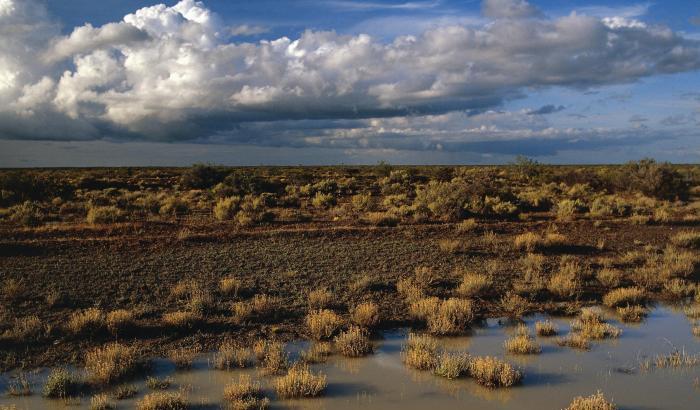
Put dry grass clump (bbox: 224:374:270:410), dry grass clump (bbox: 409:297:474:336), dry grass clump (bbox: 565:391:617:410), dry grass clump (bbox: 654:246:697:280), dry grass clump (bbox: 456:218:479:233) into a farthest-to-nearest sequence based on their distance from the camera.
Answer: dry grass clump (bbox: 456:218:479:233), dry grass clump (bbox: 654:246:697:280), dry grass clump (bbox: 409:297:474:336), dry grass clump (bbox: 224:374:270:410), dry grass clump (bbox: 565:391:617:410)

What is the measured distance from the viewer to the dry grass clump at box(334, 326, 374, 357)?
898 centimetres

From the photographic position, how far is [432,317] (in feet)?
34.1

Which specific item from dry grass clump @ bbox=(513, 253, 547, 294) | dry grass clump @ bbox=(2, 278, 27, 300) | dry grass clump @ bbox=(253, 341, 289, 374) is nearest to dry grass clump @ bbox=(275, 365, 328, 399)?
dry grass clump @ bbox=(253, 341, 289, 374)

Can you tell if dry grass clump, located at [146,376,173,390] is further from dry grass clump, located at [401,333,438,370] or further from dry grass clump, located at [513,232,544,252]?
dry grass clump, located at [513,232,544,252]

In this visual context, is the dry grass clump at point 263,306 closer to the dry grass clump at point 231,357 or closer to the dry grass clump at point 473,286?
the dry grass clump at point 231,357

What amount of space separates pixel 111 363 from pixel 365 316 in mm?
4482

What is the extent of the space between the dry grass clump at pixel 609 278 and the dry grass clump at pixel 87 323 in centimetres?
1142

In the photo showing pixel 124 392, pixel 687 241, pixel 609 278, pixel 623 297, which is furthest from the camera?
pixel 687 241

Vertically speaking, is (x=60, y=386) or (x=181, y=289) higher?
(x=181, y=289)

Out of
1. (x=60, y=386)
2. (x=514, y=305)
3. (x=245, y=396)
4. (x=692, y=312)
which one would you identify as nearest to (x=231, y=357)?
(x=245, y=396)

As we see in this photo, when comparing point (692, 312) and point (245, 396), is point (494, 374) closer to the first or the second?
point (245, 396)

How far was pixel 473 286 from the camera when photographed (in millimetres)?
12344

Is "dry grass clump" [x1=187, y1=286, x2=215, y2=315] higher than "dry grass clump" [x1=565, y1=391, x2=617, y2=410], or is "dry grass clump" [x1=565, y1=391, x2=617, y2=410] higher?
"dry grass clump" [x1=187, y1=286, x2=215, y2=315]

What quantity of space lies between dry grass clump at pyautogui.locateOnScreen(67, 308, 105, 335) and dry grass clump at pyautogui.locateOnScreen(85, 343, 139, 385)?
0.90 m
